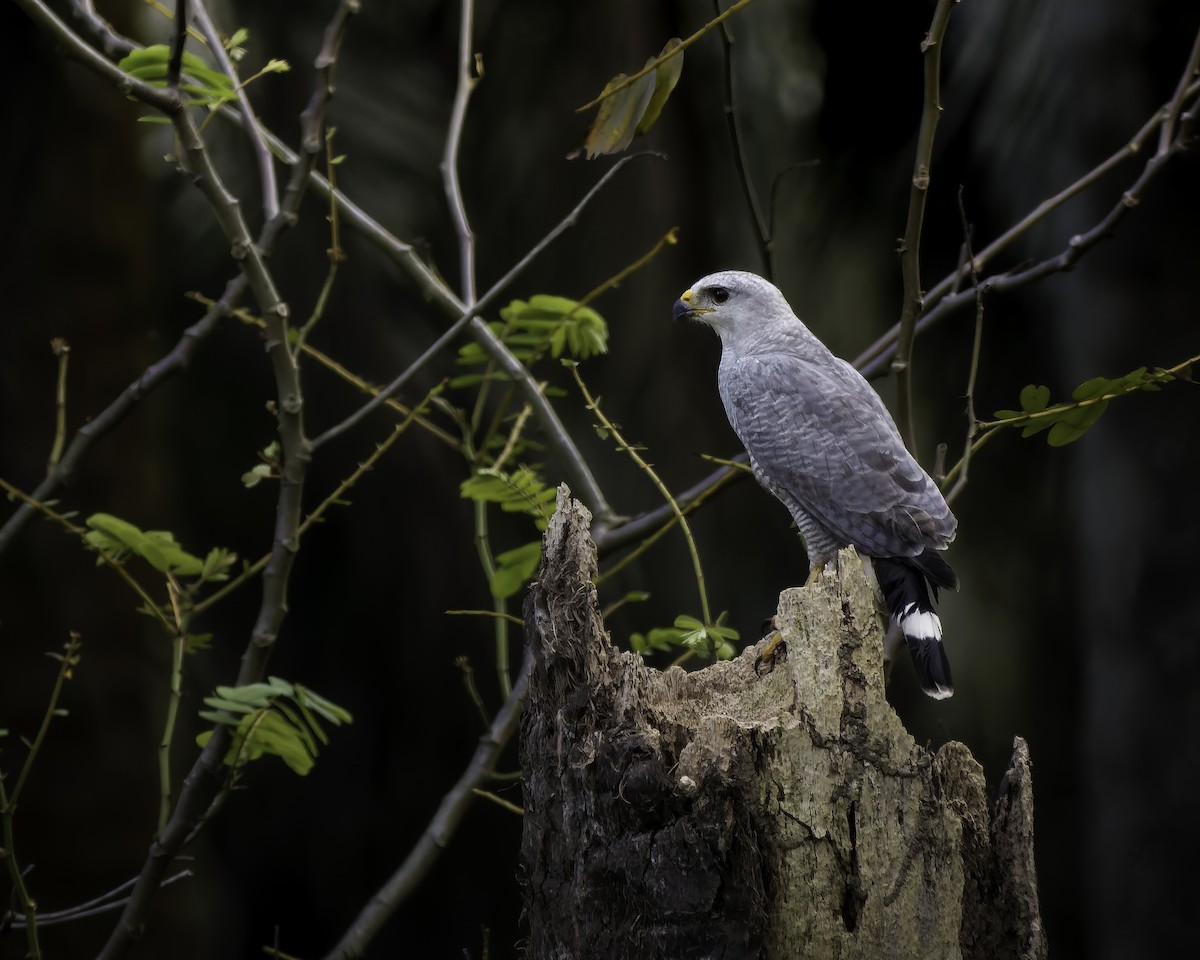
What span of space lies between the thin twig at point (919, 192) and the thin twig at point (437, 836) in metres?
1.07

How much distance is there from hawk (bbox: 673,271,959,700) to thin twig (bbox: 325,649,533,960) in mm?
772

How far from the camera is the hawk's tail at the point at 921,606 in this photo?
177 centimetres

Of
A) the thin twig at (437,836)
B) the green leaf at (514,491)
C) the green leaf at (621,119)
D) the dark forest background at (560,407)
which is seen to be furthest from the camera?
the dark forest background at (560,407)

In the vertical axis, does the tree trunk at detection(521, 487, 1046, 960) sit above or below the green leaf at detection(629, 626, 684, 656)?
below

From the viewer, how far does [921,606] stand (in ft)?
6.28

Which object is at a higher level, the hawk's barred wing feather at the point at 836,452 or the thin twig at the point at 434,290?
the thin twig at the point at 434,290

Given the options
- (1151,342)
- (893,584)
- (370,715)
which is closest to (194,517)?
(370,715)

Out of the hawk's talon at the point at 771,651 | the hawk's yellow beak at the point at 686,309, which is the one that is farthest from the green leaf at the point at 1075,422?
the hawk's yellow beak at the point at 686,309

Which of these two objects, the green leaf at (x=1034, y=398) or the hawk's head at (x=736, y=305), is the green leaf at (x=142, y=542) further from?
the green leaf at (x=1034, y=398)

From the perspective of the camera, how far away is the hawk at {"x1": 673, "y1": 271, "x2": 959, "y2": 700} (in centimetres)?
191

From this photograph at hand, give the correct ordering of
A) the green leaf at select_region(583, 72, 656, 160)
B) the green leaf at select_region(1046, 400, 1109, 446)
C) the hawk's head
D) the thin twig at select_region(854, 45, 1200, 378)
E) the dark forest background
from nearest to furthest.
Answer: the green leaf at select_region(583, 72, 656, 160), the green leaf at select_region(1046, 400, 1109, 446), the thin twig at select_region(854, 45, 1200, 378), the hawk's head, the dark forest background

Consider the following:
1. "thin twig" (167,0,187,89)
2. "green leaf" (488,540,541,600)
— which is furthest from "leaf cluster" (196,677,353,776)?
"thin twig" (167,0,187,89)

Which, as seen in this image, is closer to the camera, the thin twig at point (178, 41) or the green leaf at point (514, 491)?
the thin twig at point (178, 41)

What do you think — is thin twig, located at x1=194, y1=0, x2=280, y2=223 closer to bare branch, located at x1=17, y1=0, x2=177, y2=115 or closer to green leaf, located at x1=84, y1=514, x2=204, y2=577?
bare branch, located at x1=17, y1=0, x2=177, y2=115
